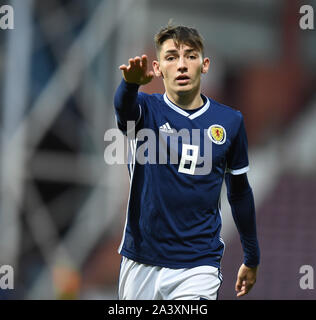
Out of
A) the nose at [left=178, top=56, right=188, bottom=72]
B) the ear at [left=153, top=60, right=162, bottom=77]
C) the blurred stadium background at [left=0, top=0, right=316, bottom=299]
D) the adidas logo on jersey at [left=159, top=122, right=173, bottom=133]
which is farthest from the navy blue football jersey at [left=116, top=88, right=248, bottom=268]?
the blurred stadium background at [left=0, top=0, right=316, bottom=299]

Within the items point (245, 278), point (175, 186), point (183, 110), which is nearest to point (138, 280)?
point (175, 186)

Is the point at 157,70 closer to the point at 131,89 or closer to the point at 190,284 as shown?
the point at 131,89

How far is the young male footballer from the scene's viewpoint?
133 inches

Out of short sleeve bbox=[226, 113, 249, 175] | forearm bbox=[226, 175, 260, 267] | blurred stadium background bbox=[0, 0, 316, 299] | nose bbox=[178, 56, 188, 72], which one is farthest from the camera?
blurred stadium background bbox=[0, 0, 316, 299]

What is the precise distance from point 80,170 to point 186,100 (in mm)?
7164

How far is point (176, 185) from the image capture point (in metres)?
3.39

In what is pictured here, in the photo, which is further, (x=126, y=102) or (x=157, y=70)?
(x=157, y=70)

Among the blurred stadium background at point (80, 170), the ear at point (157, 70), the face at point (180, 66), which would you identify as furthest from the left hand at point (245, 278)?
the blurred stadium background at point (80, 170)

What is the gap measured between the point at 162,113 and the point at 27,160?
6701mm

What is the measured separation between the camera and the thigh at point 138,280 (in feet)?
11.4

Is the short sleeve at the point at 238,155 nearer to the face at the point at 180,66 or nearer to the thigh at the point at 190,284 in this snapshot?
the face at the point at 180,66

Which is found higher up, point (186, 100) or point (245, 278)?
point (186, 100)

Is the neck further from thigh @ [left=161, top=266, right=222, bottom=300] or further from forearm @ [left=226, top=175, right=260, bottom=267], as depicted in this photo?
thigh @ [left=161, top=266, right=222, bottom=300]

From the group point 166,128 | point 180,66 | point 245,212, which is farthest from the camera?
point 245,212
